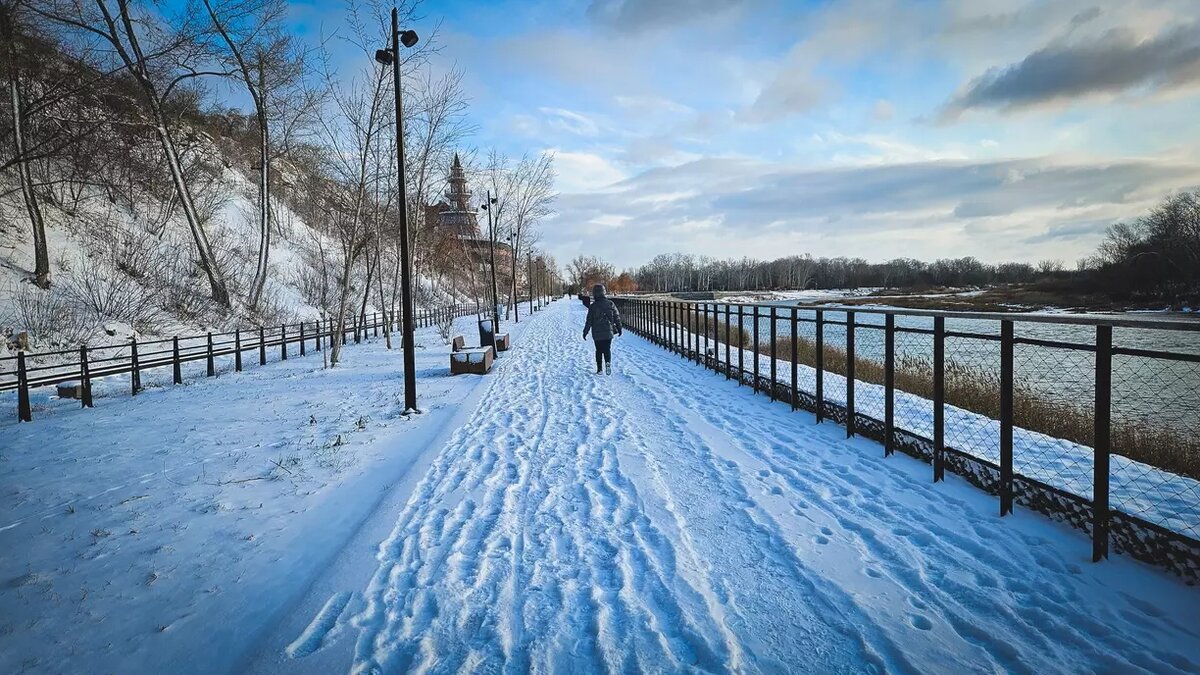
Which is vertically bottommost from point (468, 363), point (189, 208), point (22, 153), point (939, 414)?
point (468, 363)

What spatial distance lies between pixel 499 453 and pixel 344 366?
32.8ft

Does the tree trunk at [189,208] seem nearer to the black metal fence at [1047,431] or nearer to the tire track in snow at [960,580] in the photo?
the black metal fence at [1047,431]

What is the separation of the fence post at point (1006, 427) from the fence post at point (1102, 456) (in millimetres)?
577

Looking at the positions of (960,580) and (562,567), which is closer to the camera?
(960,580)

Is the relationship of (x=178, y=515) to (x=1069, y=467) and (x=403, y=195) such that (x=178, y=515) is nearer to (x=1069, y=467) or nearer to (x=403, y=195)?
(x=403, y=195)

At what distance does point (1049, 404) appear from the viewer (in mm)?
8586

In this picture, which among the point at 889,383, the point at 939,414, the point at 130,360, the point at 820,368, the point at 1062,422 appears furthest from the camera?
the point at 130,360

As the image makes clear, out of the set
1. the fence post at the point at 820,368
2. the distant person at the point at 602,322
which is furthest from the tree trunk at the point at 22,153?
the fence post at the point at 820,368

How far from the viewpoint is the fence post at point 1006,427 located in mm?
3594

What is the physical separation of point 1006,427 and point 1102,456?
652 mm

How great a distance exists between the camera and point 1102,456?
296 cm

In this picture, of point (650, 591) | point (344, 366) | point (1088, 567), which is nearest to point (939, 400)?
point (1088, 567)

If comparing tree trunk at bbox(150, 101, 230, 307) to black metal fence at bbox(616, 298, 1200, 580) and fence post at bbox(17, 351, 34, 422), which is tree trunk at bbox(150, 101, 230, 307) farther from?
black metal fence at bbox(616, 298, 1200, 580)

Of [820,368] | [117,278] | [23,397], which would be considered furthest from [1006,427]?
[117,278]
